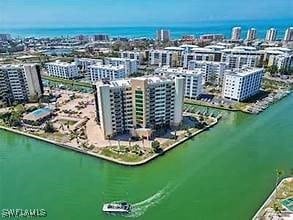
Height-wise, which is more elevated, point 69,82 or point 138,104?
point 138,104

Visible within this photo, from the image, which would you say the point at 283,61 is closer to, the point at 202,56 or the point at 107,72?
the point at 202,56

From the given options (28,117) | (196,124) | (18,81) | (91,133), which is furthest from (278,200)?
(18,81)

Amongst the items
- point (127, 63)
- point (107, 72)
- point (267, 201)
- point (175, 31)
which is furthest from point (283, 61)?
point (175, 31)

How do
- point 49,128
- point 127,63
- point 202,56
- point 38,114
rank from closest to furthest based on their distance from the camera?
point 49,128
point 38,114
point 127,63
point 202,56

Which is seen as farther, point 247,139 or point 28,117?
point 28,117

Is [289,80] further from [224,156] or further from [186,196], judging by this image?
[186,196]

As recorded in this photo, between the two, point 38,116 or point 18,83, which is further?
point 18,83

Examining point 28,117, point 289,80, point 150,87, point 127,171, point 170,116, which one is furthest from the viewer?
point 289,80
